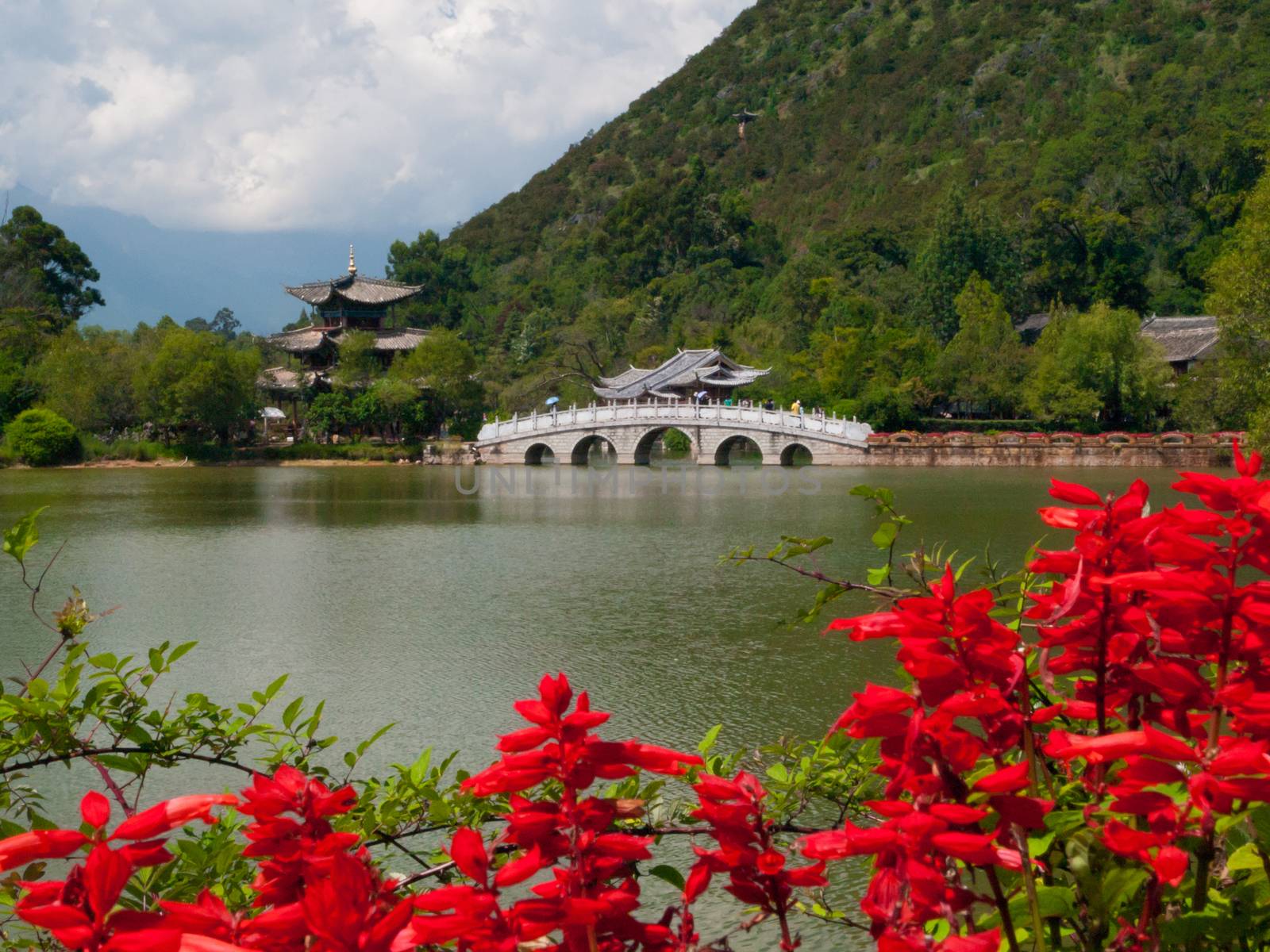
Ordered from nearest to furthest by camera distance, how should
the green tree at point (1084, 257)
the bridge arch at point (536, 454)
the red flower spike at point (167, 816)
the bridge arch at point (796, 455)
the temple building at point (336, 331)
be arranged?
the red flower spike at point (167, 816) < the bridge arch at point (796, 455) < the bridge arch at point (536, 454) < the temple building at point (336, 331) < the green tree at point (1084, 257)

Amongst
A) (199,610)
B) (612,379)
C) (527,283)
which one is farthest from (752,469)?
(527,283)

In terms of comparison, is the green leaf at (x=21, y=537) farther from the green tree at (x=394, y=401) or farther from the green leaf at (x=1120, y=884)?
the green tree at (x=394, y=401)

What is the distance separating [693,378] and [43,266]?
29440 millimetres

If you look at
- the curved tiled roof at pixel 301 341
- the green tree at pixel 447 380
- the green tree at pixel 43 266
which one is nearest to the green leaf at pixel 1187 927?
the green tree at pixel 447 380

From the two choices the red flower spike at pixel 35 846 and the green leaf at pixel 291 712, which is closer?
the red flower spike at pixel 35 846

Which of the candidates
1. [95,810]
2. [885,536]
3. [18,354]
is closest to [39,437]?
[18,354]

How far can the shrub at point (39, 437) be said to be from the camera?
2777 cm

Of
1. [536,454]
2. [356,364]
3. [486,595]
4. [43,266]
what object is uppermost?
[43,266]

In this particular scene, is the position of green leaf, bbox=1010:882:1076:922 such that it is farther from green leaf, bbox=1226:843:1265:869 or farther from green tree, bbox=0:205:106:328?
green tree, bbox=0:205:106:328

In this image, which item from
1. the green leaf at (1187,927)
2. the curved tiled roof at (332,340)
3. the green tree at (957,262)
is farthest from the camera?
A: the green tree at (957,262)

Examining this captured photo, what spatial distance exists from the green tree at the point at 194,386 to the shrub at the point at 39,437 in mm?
2017

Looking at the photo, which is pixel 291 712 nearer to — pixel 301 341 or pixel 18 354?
pixel 301 341

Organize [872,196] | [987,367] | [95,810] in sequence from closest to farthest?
1. [95,810]
2. [987,367]
3. [872,196]

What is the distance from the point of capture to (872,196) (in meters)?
56.2
